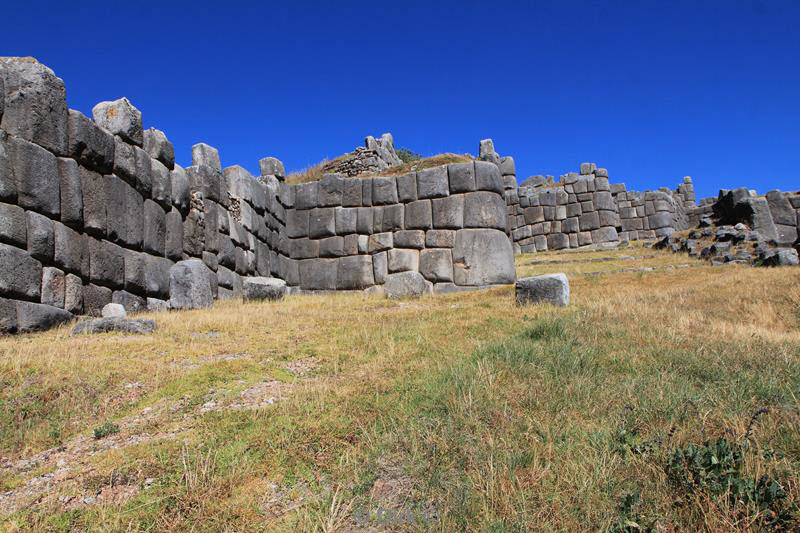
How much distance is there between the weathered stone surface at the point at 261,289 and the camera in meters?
10.7

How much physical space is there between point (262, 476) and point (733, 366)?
401 centimetres

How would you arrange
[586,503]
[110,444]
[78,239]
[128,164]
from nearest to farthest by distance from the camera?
[586,503]
[110,444]
[78,239]
[128,164]

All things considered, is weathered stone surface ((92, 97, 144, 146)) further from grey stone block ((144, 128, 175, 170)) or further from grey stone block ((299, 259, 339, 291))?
grey stone block ((299, 259, 339, 291))

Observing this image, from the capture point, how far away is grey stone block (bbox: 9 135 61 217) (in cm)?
650

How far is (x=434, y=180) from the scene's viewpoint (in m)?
13.1

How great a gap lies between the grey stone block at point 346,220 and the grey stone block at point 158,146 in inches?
195

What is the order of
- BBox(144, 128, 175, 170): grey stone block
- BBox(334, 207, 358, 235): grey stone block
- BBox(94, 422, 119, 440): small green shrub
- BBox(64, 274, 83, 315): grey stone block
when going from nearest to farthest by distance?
BBox(94, 422, 119, 440): small green shrub → BBox(64, 274, 83, 315): grey stone block → BBox(144, 128, 175, 170): grey stone block → BBox(334, 207, 358, 235): grey stone block

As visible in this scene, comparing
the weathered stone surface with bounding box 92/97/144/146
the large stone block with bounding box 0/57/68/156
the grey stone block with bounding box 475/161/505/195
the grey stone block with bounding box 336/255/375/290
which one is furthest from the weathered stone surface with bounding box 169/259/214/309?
the grey stone block with bounding box 475/161/505/195

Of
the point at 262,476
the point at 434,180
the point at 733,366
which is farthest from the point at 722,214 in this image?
the point at 262,476

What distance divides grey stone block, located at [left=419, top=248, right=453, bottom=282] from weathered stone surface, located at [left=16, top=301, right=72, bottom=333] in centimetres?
798

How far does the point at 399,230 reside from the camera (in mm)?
13359

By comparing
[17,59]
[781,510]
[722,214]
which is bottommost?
[781,510]

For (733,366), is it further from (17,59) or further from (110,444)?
(17,59)

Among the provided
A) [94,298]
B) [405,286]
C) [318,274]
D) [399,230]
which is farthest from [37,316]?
[399,230]
